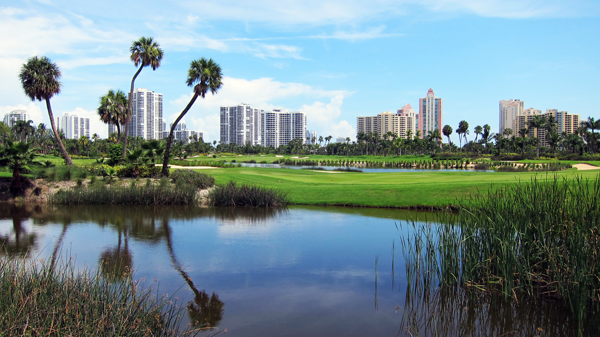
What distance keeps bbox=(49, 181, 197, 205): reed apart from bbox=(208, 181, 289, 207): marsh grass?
1476 millimetres

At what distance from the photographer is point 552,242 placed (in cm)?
707

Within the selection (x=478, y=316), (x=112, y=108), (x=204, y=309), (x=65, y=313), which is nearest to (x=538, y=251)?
(x=478, y=316)

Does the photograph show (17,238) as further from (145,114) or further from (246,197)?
(145,114)

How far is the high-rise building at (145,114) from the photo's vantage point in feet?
479

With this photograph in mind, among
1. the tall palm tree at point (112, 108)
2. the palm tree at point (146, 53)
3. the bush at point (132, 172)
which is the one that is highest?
the palm tree at point (146, 53)

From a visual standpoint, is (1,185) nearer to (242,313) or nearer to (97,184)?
(97,184)

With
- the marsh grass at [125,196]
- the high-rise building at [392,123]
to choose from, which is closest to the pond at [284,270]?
the marsh grass at [125,196]

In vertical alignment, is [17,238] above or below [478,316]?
above

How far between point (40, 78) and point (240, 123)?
156 m

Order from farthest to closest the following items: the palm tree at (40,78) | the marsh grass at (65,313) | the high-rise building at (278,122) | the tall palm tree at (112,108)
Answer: the high-rise building at (278,122) < the tall palm tree at (112,108) < the palm tree at (40,78) < the marsh grass at (65,313)

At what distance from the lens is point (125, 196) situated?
21.2 metres

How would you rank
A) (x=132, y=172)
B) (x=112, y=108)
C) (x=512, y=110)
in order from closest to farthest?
(x=132, y=172)
(x=112, y=108)
(x=512, y=110)

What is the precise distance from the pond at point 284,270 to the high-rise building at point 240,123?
16932cm

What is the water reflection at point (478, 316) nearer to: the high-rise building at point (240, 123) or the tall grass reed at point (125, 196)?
the tall grass reed at point (125, 196)
